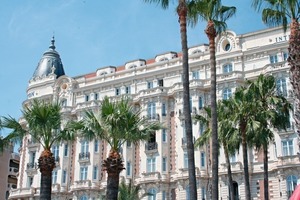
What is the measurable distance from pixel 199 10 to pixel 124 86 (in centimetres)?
3279

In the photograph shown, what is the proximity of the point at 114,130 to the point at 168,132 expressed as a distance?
25.9 m

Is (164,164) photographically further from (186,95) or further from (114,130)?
(186,95)

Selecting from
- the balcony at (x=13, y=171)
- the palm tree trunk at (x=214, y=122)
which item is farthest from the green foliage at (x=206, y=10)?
the balcony at (x=13, y=171)

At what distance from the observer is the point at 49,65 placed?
7181 cm

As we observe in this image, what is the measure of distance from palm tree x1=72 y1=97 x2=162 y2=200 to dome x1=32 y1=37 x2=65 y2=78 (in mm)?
40596

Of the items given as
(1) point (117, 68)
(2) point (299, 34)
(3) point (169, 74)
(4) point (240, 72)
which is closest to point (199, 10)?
(2) point (299, 34)

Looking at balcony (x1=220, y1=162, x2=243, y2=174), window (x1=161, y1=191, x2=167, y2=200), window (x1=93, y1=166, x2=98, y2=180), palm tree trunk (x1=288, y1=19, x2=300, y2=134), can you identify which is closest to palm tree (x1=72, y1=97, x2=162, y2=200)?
palm tree trunk (x1=288, y1=19, x2=300, y2=134)

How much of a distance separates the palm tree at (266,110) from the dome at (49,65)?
41.2 m

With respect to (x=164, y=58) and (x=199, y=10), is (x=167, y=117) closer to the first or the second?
(x=164, y=58)

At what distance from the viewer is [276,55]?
173 ft

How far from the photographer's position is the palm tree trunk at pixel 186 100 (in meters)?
24.7

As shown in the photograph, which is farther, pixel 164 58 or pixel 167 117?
pixel 164 58

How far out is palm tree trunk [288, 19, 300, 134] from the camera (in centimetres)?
2236

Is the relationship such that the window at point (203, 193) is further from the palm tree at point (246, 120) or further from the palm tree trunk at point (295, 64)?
the palm tree trunk at point (295, 64)
